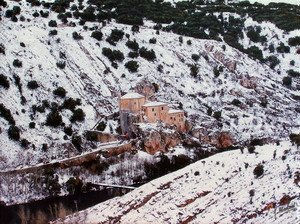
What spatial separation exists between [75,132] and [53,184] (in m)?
14.1

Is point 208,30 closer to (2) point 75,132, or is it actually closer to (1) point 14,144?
(2) point 75,132

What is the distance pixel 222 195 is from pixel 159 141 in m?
35.6

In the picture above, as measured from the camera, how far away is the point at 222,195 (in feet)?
204

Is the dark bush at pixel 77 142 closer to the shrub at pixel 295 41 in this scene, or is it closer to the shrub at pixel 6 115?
the shrub at pixel 6 115

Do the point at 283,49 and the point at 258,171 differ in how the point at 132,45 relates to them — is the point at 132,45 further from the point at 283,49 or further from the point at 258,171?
the point at 258,171

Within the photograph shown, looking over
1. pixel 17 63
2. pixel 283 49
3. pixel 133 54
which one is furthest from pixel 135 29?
pixel 283 49

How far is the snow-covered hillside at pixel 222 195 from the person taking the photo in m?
54.2

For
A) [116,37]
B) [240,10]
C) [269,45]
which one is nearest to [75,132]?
[116,37]

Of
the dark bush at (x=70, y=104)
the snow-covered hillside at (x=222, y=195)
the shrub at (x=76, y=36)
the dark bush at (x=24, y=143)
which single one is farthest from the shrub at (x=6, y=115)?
the shrub at (x=76, y=36)

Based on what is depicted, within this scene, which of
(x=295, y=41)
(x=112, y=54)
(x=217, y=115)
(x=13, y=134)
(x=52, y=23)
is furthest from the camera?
(x=295, y=41)

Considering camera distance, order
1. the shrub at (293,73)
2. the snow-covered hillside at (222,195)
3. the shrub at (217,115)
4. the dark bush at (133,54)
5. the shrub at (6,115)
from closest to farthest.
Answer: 1. the snow-covered hillside at (222,195)
2. the shrub at (6,115)
3. the shrub at (217,115)
4. the dark bush at (133,54)
5. the shrub at (293,73)

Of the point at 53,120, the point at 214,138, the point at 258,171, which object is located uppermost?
the point at 53,120

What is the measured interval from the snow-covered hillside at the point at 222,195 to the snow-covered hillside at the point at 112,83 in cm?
2408

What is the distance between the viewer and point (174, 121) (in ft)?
341
